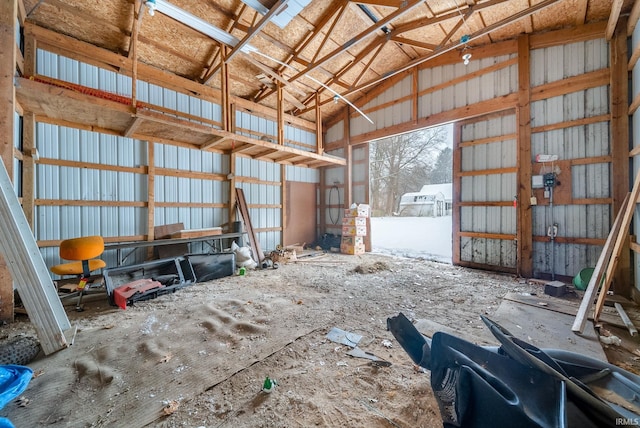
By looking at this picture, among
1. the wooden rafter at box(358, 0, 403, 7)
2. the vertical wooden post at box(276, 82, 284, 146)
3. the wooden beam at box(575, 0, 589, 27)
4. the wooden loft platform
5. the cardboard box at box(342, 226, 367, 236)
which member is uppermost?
the wooden rafter at box(358, 0, 403, 7)

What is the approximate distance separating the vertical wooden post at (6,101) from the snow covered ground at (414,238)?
22.0 ft

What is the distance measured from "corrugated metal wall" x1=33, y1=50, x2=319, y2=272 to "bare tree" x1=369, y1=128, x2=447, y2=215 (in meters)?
7.89

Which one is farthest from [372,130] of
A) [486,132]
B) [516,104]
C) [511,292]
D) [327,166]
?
[511,292]

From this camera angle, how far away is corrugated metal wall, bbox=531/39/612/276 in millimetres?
3828

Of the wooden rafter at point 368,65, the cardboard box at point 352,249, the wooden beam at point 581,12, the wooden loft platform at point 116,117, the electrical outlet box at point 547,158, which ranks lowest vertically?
the cardboard box at point 352,249

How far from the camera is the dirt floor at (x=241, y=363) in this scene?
1484 millimetres

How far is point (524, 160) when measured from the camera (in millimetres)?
4418

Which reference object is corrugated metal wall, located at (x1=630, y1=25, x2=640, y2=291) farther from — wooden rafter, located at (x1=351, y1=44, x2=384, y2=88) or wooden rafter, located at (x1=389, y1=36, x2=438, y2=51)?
wooden rafter, located at (x1=351, y1=44, x2=384, y2=88)

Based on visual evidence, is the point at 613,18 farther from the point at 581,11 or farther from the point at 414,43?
the point at 414,43

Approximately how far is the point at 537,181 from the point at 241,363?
5.30 meters

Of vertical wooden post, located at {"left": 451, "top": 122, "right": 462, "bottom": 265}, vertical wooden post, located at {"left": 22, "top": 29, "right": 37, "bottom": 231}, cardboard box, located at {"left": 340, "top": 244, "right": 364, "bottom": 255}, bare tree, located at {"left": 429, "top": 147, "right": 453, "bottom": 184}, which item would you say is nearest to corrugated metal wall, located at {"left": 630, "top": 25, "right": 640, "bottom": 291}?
vertical wooden post, located at {"left": 451, "top": 122, "right": 462, "bottom": 265}

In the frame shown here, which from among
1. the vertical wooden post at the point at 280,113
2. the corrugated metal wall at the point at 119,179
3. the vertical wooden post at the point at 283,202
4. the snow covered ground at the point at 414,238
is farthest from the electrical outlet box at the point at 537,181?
the corrugated metal wall at the point at 119,179

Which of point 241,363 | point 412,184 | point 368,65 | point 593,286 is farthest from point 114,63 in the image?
point 412,184

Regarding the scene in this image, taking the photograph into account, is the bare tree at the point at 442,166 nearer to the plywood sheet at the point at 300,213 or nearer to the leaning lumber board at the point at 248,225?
the plywood sheet at the point at 300,213
